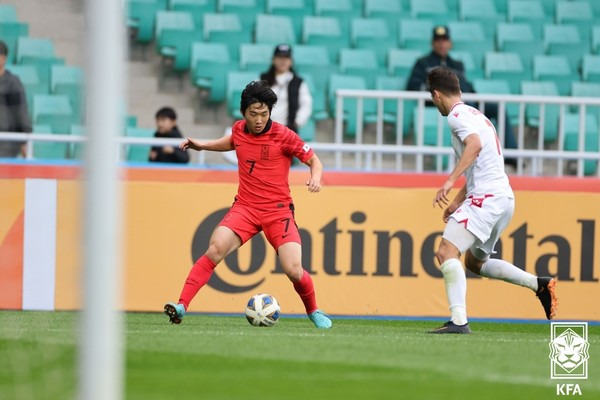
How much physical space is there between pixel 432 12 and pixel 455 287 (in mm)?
8917


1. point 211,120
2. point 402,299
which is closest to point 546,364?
point 402,299

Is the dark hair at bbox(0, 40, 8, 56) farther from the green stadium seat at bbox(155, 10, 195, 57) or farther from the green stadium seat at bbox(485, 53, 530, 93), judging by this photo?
the green stadium seat at bbox(485, 53, 530, 93)

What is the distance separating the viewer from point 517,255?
12523 mm

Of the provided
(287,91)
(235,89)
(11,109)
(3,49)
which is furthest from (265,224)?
(235,89)

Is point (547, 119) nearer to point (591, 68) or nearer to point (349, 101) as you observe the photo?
point (349, 101)

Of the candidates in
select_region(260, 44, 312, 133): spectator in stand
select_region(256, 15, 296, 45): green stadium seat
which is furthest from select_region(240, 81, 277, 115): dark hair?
select_region(256, 15, 296, 45): green stadium seat

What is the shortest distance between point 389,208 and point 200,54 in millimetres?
4411

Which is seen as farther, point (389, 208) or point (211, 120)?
point (211, 120)

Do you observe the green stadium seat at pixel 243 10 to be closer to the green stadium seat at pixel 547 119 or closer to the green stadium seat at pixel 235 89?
the green stadium seat at pixel 235 89

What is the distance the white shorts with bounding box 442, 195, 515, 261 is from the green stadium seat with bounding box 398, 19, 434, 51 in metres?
7.59

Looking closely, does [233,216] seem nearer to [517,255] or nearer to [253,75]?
[517,255]

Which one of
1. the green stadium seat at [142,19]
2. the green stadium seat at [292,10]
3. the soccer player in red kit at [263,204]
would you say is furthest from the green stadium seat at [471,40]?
the soccer player in red kit at [263,204]

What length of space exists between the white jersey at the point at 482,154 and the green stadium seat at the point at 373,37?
733 cm

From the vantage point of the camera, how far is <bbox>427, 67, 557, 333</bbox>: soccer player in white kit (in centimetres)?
939
